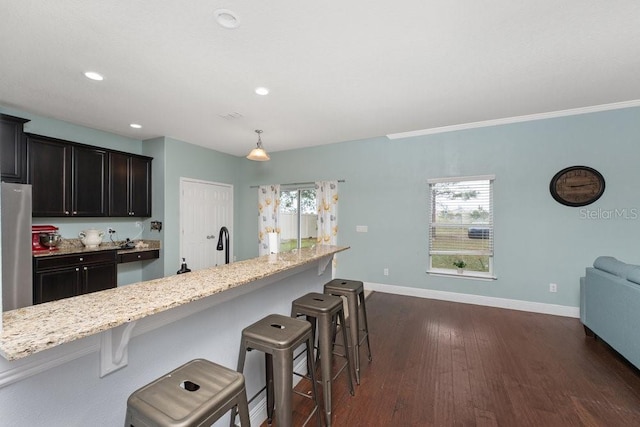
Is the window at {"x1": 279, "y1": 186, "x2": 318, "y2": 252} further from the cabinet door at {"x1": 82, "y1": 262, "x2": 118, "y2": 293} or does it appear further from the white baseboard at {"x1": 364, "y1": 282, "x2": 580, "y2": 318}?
the cabinet door at {"x1": 82, "y1": 262, "x2": 118, "y2": 293}

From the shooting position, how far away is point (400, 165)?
4602 mm

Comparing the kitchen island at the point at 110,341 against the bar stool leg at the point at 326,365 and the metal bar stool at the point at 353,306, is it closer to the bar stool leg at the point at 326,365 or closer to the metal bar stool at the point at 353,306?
the bar stool leg at the point at 326,365

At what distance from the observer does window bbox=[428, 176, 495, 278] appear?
4.09 metres

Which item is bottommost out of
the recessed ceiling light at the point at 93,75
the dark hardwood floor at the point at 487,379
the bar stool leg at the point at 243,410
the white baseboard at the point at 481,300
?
the dark hardwood floor at the point at 487,379

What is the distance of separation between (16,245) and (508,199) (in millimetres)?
5925

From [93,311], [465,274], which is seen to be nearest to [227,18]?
[93,311]

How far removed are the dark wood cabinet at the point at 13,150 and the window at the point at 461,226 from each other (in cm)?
540

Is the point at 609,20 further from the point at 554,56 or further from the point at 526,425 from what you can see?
the point at 526,425

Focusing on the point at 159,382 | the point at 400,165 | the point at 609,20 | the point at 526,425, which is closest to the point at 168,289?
the point at 159,382

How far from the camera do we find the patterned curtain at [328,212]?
5090mm

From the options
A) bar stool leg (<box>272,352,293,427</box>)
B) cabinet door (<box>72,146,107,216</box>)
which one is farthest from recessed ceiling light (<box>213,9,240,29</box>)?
cabinet door (<box>72,146,107,216</box>)

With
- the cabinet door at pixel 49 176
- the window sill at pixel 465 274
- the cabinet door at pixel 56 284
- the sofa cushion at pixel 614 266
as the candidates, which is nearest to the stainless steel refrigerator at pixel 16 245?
the cabinet door at pixel 56 284

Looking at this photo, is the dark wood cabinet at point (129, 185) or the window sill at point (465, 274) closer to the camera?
the window sill at point (465, 274)

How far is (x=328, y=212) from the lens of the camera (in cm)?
512
